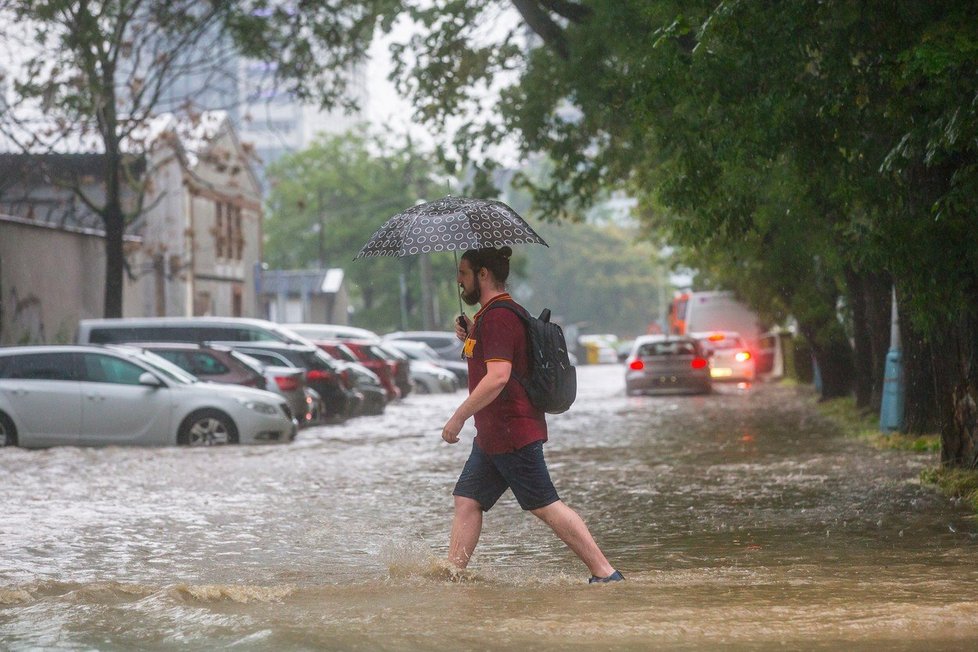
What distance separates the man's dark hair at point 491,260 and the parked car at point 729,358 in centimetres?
3074

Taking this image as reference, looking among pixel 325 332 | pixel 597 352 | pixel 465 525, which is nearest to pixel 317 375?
pixel 325 332

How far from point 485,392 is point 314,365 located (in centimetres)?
1874

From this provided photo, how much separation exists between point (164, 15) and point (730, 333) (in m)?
17.4

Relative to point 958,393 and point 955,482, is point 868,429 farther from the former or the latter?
point 955,482

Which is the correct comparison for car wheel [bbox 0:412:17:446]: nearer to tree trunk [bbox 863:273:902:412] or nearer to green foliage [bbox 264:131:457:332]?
tree trunk [bbox 863:273:902:412]

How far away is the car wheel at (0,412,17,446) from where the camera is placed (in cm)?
1950

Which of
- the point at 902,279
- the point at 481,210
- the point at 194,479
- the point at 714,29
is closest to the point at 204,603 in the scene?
the point at 481,210

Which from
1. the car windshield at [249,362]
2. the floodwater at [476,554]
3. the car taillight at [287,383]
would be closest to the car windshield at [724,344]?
the car taillight at [287,383]

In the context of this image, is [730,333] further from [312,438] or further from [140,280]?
[312,438]

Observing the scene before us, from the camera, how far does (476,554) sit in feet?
32.3

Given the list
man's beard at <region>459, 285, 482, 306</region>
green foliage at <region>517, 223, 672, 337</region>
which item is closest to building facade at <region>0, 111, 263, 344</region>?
man's beard at <region>459, 285, 482, 306</region>

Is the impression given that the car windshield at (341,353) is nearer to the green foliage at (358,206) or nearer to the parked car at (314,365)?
the parked car at (314,365)

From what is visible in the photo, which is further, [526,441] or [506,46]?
[506,46]

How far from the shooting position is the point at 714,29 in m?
10.7
